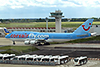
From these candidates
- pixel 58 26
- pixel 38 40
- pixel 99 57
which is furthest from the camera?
pixel 58 26

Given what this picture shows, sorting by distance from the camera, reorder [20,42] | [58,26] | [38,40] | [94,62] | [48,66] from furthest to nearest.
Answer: [58,26]
[20,42]
[38,40]
[94,62]
[48,66]

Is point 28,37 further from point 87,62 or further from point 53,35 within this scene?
point 87,62

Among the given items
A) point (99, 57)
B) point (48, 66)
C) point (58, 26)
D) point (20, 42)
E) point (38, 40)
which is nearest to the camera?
point (48, 66)

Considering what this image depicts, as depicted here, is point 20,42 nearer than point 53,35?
No

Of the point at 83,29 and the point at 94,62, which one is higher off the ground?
the point at 83,29

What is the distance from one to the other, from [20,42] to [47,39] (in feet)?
44.6

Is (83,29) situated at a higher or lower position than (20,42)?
higher

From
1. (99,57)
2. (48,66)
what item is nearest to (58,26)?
(99,57)

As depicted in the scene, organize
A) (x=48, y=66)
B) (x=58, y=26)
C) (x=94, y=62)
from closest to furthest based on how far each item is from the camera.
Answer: (x=48, y=66), (x=94, y=62), (x=58, y=26)

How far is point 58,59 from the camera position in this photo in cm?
3969

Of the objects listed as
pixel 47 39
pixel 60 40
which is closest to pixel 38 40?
pixel 47 39

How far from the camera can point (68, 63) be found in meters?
40.1

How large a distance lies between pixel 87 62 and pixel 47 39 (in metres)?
30.1

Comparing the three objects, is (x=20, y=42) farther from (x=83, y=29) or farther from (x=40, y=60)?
(x=40, y=60)
